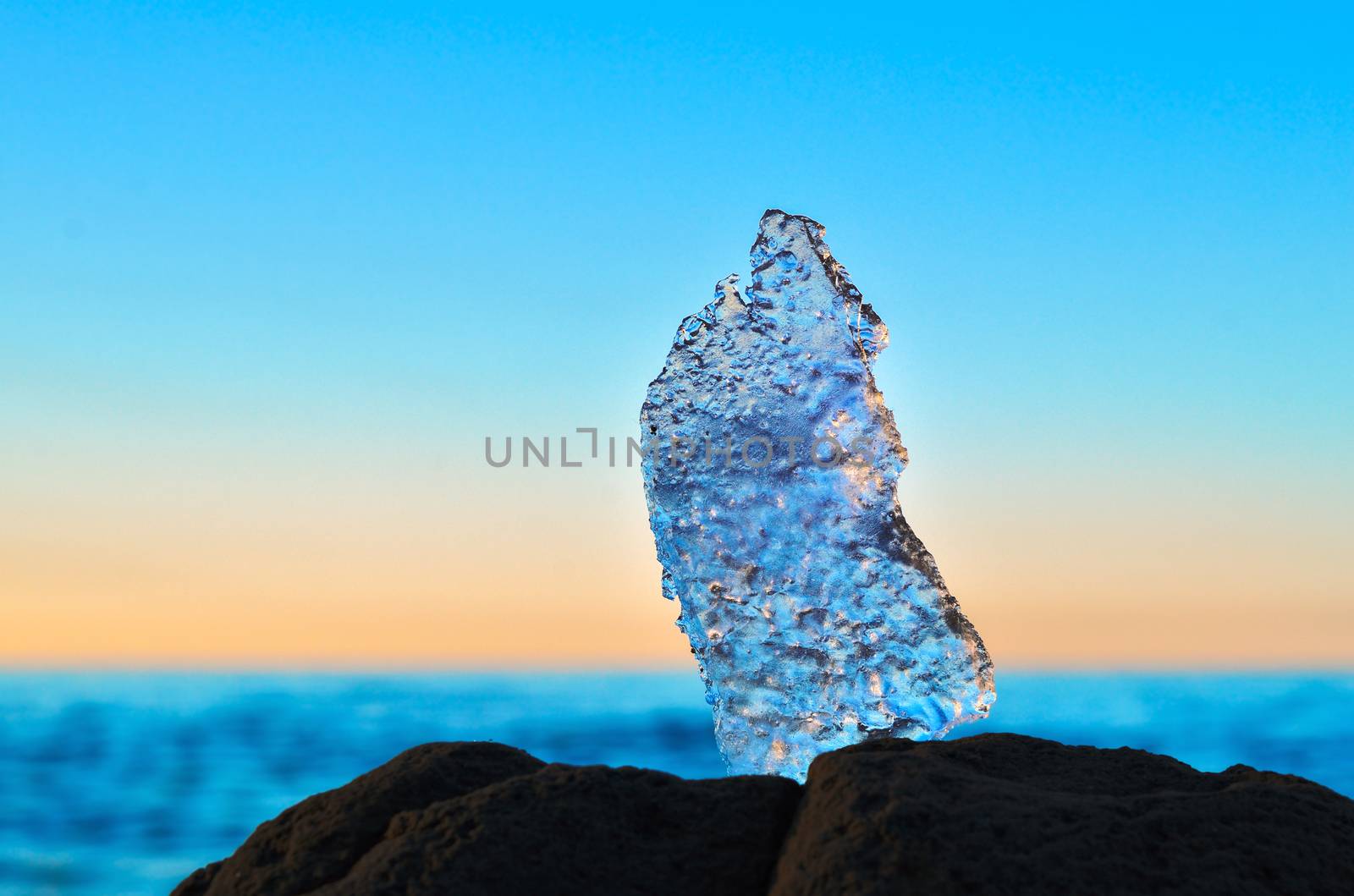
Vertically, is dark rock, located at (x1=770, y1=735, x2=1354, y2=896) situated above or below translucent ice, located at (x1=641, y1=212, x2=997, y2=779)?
below

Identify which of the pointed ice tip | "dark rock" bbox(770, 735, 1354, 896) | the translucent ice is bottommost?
"dark rock" bbox(770, 735, 1354, 896)

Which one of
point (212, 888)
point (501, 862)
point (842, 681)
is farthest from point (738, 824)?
point (842, 681)

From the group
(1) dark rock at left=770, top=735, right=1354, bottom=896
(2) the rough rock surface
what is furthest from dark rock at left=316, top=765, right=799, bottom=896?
(1) dark rock at left=770, top=735, right=1354, bottom=896

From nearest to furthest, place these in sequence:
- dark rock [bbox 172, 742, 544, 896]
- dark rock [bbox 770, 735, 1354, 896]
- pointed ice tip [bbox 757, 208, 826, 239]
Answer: dark rock [bbox 770, 735, 1354, 896] → dark rock [bbox 172, 742, 544, 896] → pointed ice tip [bbox 757, 208, 826, 239]

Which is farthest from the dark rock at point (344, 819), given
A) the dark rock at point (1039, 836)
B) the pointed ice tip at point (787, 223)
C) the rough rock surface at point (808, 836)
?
the pointed ice tip at point (787, 223)

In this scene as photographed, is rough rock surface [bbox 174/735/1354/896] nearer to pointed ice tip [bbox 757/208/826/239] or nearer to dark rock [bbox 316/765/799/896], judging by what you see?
dark rock [bbox 316/765/799/896]

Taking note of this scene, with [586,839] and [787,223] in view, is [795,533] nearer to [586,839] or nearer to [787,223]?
[787,223]

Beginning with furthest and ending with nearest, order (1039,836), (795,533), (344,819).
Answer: (795,533), (344,819), (1039,836)

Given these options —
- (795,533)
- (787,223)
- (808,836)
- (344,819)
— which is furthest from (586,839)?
(787,223)
